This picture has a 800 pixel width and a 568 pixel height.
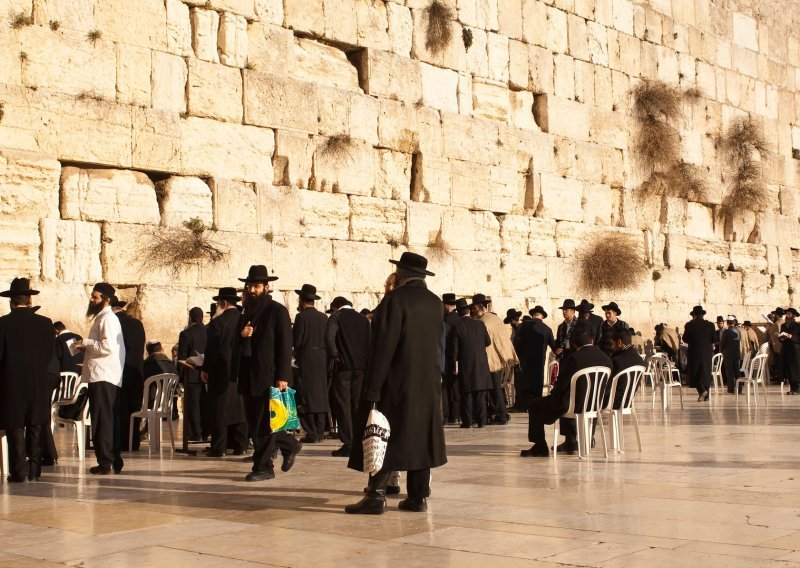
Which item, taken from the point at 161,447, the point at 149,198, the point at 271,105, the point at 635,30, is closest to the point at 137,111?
the point at 149,198

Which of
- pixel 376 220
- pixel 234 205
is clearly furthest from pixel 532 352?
pixel 234 205

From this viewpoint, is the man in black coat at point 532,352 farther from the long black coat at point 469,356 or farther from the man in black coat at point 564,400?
the man in black coat at point 564,400

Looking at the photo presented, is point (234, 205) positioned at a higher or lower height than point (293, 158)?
lower

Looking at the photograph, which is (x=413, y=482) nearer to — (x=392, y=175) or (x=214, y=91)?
(x=214, y=91)

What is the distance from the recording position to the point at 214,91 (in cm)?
1349

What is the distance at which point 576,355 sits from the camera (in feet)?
29.0

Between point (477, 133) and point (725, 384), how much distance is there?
719cm

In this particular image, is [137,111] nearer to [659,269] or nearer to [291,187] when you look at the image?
[291,187]

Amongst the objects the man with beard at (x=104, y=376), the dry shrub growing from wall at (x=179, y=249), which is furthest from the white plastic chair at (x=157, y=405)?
the dry shrub growing from wall at (x=179, y=249)

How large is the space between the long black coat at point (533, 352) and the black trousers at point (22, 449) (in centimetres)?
706

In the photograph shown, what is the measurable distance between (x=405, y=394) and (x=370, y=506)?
2.20ft

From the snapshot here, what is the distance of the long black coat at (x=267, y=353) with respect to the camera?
304 inches

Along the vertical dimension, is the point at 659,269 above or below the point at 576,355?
above

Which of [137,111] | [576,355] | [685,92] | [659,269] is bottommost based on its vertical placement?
[576,355]
